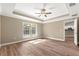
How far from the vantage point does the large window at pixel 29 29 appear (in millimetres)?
2281

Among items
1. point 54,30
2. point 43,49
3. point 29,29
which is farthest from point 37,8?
point 43,49

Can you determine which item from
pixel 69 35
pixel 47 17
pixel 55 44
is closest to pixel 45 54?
pixel 55 44

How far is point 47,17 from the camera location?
228 cm

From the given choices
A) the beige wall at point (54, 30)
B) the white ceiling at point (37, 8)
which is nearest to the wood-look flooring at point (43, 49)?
the beige wall at point (54, 30)

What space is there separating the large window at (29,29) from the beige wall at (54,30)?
1.03ft

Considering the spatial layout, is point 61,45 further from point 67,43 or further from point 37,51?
point 37,51

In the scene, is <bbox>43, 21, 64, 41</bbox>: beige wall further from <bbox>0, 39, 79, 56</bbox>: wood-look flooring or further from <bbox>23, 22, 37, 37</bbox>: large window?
<bbox>23, 22, 37, 37</bbox>: large window

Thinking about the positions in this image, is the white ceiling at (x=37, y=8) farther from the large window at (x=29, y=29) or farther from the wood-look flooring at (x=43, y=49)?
the wood-look flooring at (x=43, y=49)

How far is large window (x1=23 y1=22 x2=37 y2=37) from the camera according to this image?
2.28 metres

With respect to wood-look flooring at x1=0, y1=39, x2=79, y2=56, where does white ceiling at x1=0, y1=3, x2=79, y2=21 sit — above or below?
above

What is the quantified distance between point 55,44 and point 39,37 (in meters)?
0.52

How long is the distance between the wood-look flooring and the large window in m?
0.24

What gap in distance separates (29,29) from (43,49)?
715 mm

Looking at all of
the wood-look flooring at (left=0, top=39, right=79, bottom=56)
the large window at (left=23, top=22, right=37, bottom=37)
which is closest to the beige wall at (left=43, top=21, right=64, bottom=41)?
the wood-look flooring at (left=0, top=39, right=79, bottom=56)
